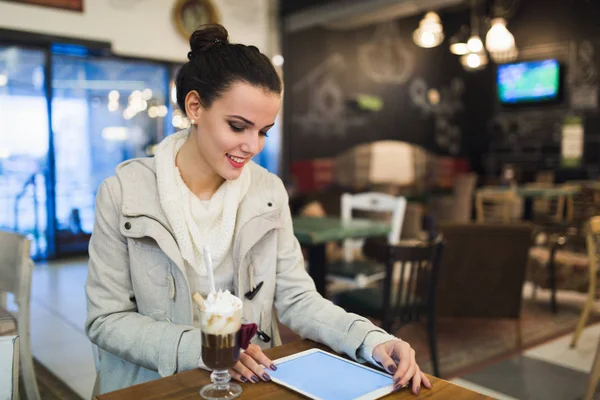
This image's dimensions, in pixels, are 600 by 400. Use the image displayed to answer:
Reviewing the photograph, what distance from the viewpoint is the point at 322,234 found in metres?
3.16

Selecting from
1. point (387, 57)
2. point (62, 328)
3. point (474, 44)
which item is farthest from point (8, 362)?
point (387, 57)

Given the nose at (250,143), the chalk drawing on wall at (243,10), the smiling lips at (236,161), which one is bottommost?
the smiling lips at (236,161)

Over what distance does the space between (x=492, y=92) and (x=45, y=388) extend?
34.2ft

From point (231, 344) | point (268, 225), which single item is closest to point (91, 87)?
point (268, 225)

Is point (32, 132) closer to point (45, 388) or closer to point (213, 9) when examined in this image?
point (213, 9)

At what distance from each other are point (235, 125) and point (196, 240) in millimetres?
302

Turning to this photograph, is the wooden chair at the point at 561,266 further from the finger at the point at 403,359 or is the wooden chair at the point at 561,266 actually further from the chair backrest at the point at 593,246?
the finger at the point at 403,359

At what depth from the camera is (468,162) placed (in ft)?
38.5

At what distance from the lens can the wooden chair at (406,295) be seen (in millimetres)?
2727

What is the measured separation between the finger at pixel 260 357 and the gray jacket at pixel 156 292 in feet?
0.39

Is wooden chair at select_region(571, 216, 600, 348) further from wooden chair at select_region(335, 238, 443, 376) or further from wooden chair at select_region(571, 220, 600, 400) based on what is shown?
wooden chair at select_region(335, 238, 443, 376)

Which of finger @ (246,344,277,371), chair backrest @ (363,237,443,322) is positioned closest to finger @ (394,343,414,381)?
finger @ (246,344,277,371)

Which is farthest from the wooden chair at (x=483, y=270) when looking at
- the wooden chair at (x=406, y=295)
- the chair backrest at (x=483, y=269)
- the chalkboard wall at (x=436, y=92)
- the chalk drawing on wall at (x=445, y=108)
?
the chalk drawing on wall at (x=445, y=108)

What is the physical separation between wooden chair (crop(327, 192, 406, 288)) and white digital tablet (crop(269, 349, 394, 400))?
2.33 m
